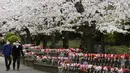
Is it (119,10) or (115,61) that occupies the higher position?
(119,10)

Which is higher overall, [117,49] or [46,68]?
[117,49]

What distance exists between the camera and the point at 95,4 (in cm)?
1709

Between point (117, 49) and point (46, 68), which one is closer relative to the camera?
point (46, 68)

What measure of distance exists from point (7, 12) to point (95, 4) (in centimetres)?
1129

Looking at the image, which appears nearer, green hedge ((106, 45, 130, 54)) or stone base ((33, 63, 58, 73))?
stone base ((33, 63, 58, 73))

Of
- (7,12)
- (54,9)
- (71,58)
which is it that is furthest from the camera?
(7,12)

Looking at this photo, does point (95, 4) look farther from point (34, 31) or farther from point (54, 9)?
point (34, 31)

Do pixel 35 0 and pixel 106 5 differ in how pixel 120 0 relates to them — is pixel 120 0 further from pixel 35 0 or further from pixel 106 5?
pixel 35 0

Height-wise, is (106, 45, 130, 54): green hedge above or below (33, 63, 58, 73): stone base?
above

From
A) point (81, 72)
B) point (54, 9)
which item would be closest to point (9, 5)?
point (54, 9)

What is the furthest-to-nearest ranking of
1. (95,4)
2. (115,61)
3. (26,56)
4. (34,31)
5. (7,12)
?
1. (7,12)
2. (34,31)
3. (26,56)
4. (95,4)
5. (115,61)

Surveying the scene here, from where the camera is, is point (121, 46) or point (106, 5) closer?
point (106, 5)

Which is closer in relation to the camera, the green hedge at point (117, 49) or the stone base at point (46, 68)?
the stone base at point (46, 68)

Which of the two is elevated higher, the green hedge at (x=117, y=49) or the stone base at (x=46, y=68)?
the green hedge at (x=117, y=49)
